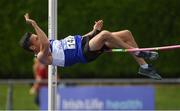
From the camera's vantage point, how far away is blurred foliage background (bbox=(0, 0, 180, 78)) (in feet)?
63.2

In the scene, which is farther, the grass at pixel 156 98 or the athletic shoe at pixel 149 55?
the grass at pixel 156 98

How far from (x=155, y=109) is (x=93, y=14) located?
4.11m

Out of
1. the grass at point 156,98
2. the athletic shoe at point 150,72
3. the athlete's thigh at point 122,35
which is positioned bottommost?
the grass at point 156,98

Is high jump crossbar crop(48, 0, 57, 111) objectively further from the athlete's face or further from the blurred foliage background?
the blurred foliage background

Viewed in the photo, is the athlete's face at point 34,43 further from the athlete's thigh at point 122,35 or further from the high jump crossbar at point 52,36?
the athlete's thigh at point 122,35

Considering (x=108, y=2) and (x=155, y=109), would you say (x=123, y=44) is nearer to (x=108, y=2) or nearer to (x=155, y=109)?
(x=155, y=109)

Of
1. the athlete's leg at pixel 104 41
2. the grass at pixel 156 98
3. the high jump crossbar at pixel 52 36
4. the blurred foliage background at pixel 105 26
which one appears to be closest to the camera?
the athlete's leg at pixel 104 41

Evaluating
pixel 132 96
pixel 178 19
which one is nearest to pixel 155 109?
pixel 132 96

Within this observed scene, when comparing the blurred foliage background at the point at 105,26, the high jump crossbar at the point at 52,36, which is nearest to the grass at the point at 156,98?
the blurred foliage background at the point at 105,26

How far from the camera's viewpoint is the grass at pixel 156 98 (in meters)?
17.6

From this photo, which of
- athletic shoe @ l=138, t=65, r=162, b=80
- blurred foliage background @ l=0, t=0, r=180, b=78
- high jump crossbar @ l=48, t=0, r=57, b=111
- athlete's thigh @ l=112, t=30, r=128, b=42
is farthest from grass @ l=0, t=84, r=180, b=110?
athlete's thigh @ l=112, t=30, r=128, b=42

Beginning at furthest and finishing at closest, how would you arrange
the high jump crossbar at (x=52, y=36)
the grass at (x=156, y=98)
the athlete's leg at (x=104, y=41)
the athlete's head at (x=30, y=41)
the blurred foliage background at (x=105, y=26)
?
the blurred foliage background at (x=105, y=26) < the grass at (x=156, y=98) < the high jump crossbar at (x=52, y=36) < the athlete's head at (x=30, y=41) < the athlete's leg at (x=104, y=41)

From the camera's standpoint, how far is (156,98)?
18.9 m

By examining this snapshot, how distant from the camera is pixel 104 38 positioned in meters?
12.1
